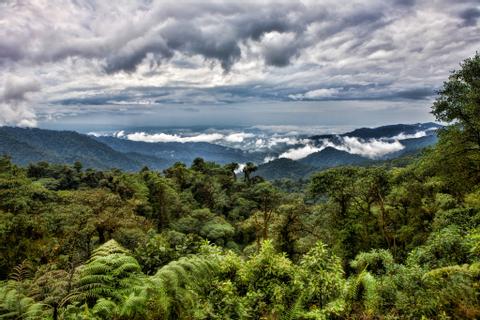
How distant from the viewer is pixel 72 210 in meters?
23.4

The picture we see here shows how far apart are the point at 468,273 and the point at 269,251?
434cm

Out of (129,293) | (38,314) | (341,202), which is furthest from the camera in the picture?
(341,202)

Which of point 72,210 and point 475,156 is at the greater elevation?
point 475,156

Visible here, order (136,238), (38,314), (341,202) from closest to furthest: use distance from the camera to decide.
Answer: (38,314) < (136,238) < (341,202)

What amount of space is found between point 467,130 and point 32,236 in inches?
915

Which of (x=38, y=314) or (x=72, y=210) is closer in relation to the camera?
(x=38, y=314)

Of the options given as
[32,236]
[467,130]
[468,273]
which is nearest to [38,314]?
[468,273]

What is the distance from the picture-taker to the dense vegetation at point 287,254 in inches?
288

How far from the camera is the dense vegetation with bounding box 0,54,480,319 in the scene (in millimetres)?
7312

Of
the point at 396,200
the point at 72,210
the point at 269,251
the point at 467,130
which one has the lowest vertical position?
the point at 396,200

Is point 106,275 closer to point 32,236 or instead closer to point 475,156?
point 32,236

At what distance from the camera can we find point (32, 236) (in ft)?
64.3

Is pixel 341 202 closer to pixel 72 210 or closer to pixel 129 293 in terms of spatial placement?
pixel 72 210

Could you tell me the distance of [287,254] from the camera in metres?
15.9
